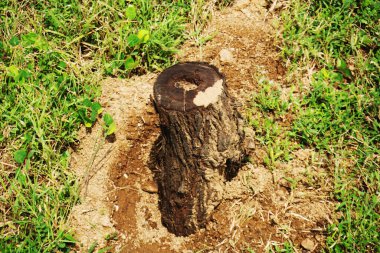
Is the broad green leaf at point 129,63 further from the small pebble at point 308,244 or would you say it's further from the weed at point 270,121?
the small pebble at point 308,244

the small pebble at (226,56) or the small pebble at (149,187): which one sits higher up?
the small pebble at (226,56)

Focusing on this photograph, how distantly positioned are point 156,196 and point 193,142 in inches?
23.6

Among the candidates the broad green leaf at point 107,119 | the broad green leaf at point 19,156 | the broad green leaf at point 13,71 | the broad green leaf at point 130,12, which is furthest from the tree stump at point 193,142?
the broad green leaf at point 13,71

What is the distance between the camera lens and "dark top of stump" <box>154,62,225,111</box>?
2.10m

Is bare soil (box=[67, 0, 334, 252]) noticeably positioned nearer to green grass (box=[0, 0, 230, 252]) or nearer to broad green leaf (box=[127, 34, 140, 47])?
green grass (box=[0, 0, 230, 252])

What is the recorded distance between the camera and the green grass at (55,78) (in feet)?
7.72

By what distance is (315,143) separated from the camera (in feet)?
8.81

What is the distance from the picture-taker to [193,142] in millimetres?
2168

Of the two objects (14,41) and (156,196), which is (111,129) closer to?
(156,196)

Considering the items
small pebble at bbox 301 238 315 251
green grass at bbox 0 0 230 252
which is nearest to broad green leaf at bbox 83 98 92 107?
green grass at bbox 0 0 230 252

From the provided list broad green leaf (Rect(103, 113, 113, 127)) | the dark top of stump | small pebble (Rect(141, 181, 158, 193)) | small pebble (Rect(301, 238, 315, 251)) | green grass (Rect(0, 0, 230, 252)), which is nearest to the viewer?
the dark top of stump

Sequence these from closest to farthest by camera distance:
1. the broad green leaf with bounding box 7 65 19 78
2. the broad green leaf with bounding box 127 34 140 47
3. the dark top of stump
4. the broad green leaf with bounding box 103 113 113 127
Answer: the dark top of stump < the broad green leaf with bounding box 103 113 113 127 < the broad green leaf with bounding box 7 65 19 78 < the broad green leaf with bounding box 127 34 140 47

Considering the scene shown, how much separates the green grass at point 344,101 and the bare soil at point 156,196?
13 cm

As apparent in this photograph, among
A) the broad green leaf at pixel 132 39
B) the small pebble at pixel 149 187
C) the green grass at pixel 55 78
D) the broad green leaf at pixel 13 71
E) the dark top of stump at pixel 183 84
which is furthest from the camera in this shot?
the broad green leaf at pixel 132 39
